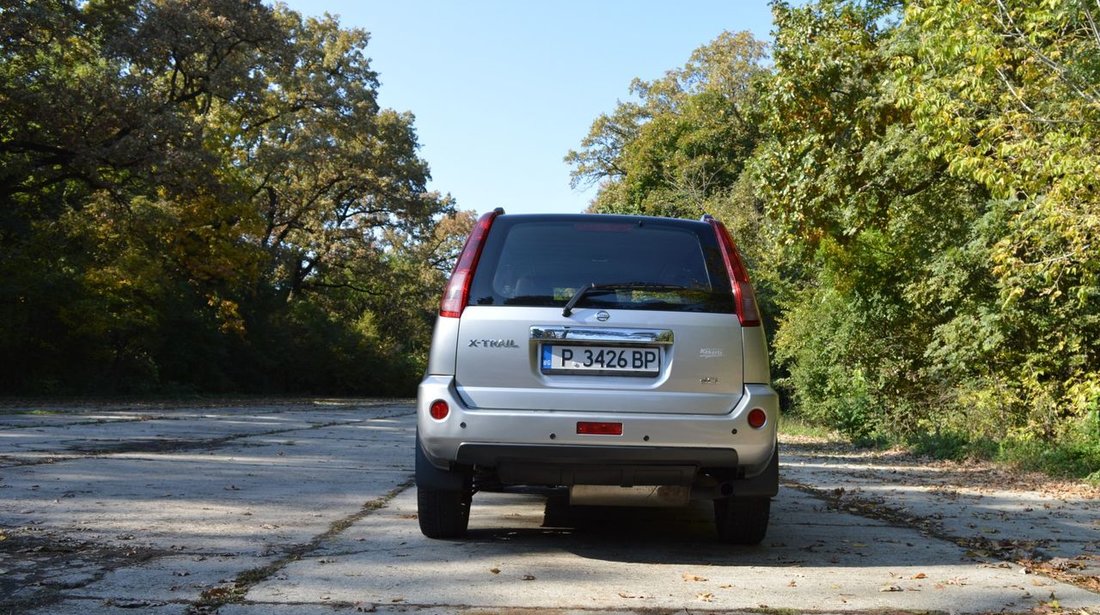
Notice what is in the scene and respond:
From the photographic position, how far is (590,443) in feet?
17.9

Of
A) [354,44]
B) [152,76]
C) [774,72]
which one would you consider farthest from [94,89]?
[354,44]

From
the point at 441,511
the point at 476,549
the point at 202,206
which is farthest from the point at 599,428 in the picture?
the point at 202,206

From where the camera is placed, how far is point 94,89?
26.4m

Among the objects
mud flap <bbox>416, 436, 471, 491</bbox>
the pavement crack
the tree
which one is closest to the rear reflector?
mud flap <bbox>416, 436, 471, 491</bbox>

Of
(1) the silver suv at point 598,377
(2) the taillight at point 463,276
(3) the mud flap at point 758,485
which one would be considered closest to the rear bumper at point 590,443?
(1) the silver suv at point 598,377

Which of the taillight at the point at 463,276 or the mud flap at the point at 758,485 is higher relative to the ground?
the taillight at the point at 463,276

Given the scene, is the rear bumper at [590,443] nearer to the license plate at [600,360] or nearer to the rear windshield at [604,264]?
the license plate at [600,360]

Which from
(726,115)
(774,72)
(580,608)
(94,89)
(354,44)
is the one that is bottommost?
(580,608)

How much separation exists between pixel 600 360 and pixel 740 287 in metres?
0.86

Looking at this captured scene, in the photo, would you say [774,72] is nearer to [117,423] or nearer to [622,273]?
[117,423]

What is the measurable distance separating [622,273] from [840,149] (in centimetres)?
1163

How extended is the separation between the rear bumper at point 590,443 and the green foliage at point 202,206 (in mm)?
22498

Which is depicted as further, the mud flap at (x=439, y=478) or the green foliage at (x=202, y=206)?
the green foliage at (x=202, y=206)

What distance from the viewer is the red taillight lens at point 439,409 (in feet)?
18.1
